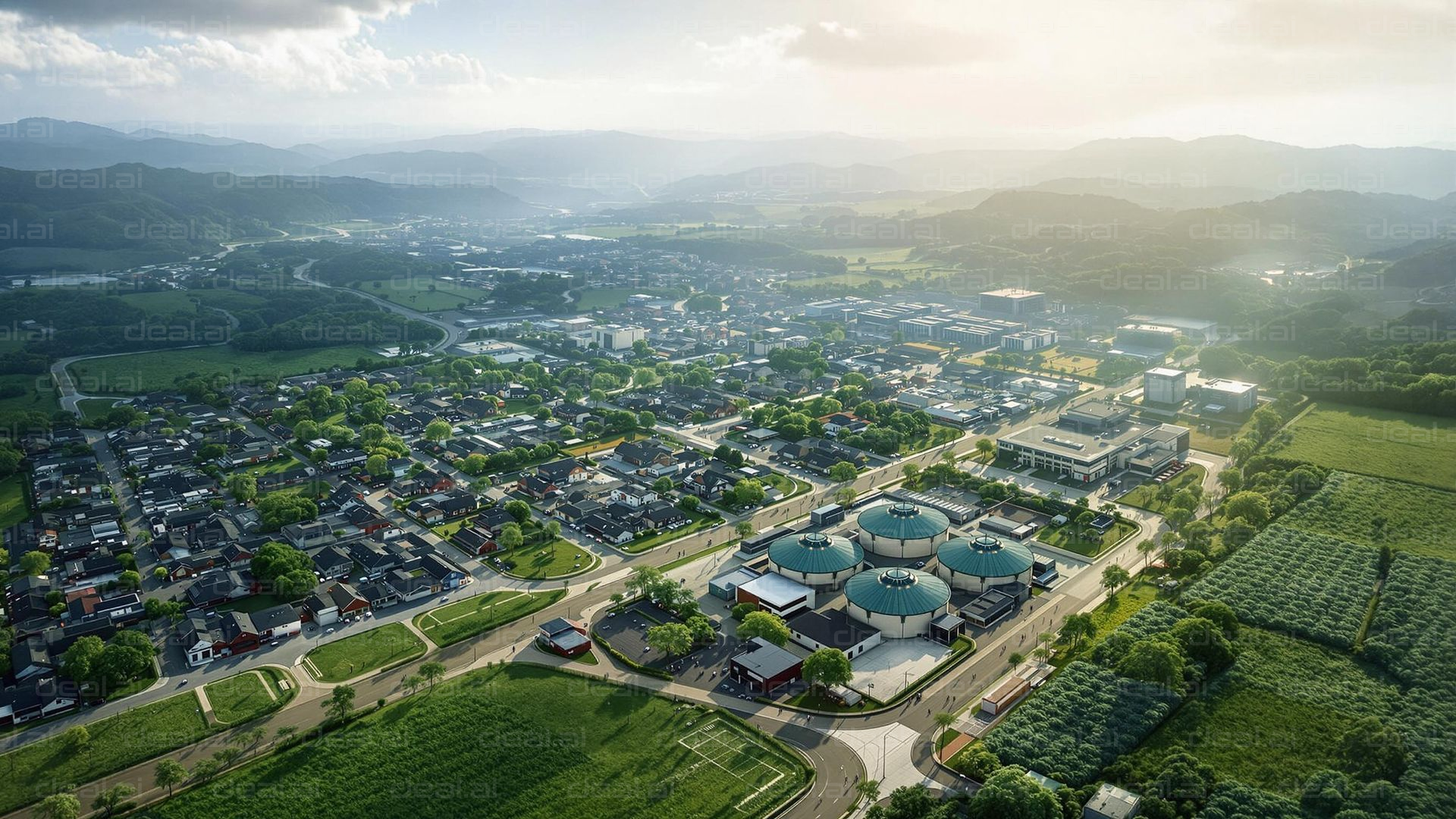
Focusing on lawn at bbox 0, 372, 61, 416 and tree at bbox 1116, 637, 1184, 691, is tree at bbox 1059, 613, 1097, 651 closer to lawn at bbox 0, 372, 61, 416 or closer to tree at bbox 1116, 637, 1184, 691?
tree at bbox 1116, 637, 1184, 691

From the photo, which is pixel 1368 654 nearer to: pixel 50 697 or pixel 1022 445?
pixel 1022 445

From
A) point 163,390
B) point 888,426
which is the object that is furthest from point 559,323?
point 888,426

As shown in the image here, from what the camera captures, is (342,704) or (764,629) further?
(764,629)

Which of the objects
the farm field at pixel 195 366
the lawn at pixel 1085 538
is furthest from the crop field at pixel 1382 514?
the farm field at pixel 195 366

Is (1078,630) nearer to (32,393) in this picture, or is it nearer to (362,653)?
(362,653)

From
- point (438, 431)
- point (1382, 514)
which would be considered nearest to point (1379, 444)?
point (1382, 514)

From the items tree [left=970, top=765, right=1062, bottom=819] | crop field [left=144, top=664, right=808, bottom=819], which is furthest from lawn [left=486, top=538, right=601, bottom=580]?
tree [left=970, top=765, right=1062, bottom=819]
